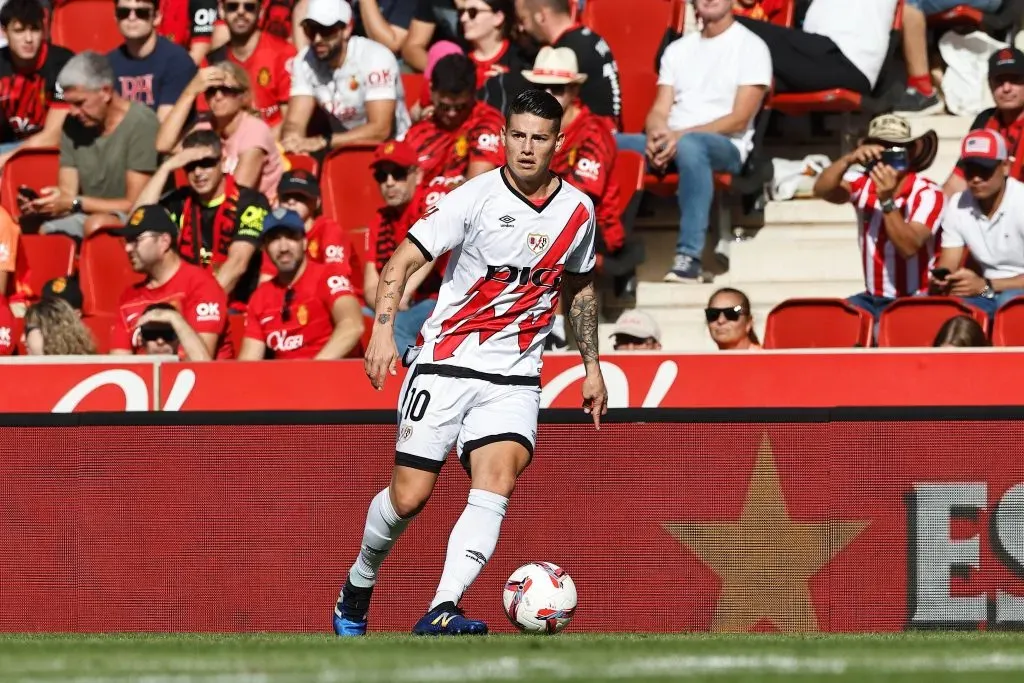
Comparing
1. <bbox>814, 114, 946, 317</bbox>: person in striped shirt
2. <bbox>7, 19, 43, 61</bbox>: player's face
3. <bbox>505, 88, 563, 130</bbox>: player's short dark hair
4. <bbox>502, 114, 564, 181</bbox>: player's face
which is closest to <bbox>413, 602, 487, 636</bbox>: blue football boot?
<bbox>502, 114, 564, 181</bbox>: player's face

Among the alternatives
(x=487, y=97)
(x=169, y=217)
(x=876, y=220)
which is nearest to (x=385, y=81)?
(x=487, y=97)

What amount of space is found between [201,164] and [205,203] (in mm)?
268

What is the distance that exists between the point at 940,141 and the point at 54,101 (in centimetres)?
659

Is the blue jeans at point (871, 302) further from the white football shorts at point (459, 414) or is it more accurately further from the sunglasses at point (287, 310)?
the white football shorts at point (459, 414)

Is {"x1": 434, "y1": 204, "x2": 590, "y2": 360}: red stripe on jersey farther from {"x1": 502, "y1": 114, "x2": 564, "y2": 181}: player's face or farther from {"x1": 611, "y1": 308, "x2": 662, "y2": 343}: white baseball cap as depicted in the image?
{"x1": 611, "y1": 308, "x2": 662, "y2": 343}: white baseball cap

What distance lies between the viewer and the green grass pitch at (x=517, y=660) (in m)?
4.84

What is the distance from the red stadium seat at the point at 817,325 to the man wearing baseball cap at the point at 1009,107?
119 centimetres

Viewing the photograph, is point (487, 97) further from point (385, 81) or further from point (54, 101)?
point (54, 101)

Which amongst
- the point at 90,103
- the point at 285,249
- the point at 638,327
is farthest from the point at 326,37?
the point at 638,327

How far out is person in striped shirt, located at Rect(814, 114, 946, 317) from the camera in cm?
1009

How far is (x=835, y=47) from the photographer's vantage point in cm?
1152

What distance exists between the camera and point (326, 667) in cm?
496

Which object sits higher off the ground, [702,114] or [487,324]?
[487,324]

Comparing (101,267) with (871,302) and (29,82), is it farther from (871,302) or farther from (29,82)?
(871,302)
